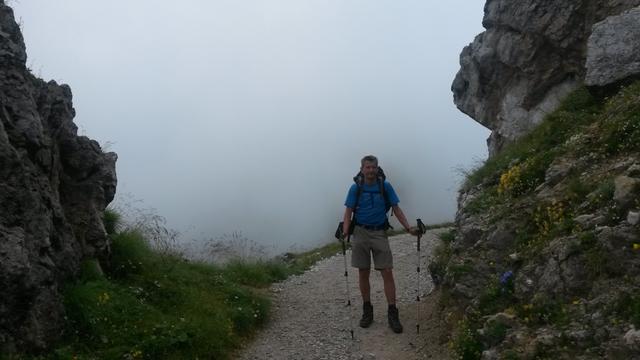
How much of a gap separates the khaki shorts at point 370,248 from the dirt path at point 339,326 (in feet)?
4.04

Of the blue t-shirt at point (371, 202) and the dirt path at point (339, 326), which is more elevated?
the blue t-shirt at point (371, 202)

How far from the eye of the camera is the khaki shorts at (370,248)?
11.0 metres

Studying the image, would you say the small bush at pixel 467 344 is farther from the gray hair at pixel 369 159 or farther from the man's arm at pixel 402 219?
the gray hair at pixel 369 159

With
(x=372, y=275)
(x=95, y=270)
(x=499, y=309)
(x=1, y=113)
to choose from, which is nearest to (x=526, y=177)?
(x=499, y=309)

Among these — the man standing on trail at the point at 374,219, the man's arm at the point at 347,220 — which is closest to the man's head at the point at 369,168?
the man standing on trail at the point at 374,219

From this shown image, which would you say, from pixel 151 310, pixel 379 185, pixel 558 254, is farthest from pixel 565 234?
pixel 151 310

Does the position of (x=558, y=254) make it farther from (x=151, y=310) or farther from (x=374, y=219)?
(x=151, y=310)

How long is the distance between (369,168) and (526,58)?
454 inches

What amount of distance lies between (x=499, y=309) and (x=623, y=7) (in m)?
12.1

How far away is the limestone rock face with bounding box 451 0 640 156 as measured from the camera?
18422 mm

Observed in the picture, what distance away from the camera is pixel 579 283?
7598 mm

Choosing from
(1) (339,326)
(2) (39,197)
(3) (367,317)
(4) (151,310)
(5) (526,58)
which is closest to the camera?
(2) (39,197)

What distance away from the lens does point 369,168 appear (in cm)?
1077

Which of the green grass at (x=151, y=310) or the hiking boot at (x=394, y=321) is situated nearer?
the green grass at (x=151, y=310)
